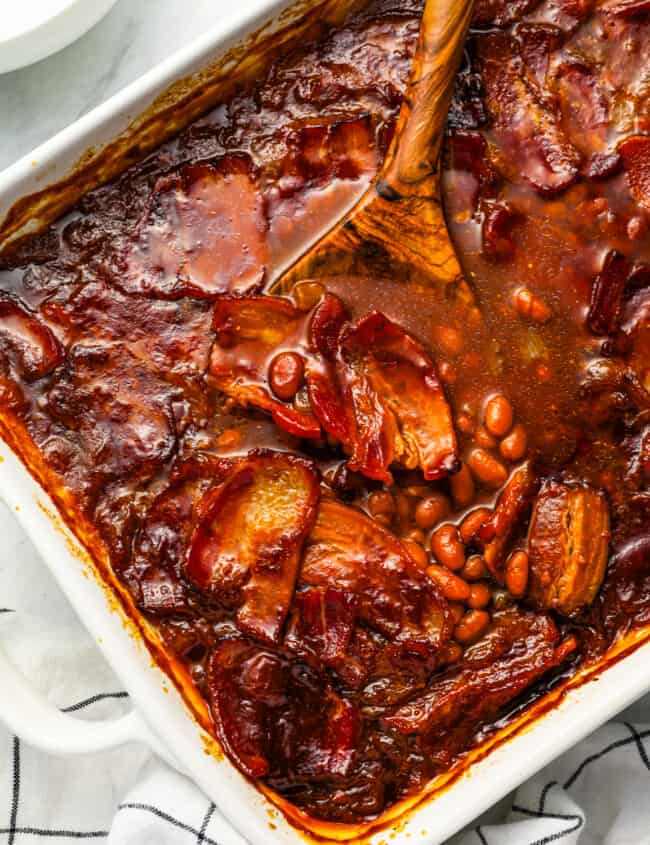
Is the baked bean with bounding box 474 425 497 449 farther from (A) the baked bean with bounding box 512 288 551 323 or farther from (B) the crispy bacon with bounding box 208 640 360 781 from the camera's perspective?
(B) the crispy bacon with bounding box 208 640 360 781

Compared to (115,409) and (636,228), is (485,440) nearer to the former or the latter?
(636,228)

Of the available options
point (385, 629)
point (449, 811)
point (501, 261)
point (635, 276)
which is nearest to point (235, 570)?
point (385, 629)

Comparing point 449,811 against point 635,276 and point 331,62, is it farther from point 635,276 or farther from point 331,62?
point 331,62

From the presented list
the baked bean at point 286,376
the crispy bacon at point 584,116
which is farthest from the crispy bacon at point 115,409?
the crispy bacon at point 584,116

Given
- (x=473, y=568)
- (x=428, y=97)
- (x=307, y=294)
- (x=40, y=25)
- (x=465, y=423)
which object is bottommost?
(x=473, y=568)

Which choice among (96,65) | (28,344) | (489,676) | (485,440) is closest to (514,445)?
(485,440)

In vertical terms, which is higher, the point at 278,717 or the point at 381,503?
the point at 381,503

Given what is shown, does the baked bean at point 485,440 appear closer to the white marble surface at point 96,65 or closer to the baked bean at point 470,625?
the baked bean at point 470,625
